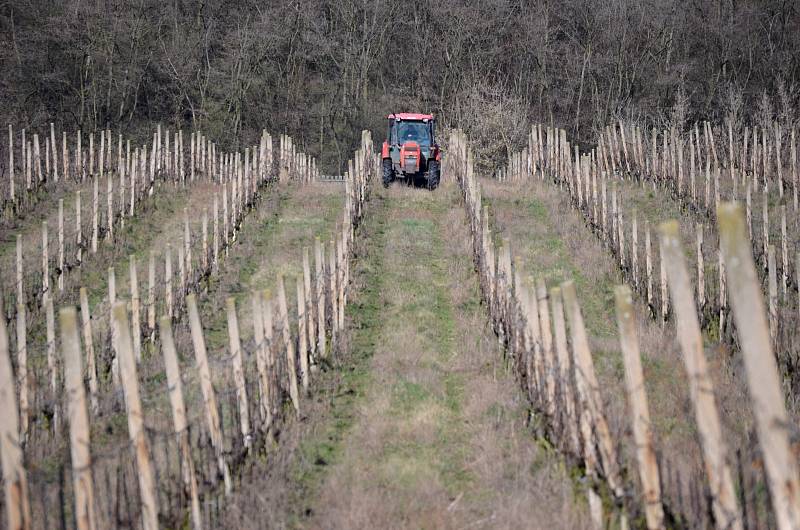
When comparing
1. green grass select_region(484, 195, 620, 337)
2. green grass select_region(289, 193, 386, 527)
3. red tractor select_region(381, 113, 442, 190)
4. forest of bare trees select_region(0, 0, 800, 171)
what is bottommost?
green grass select_region(289, 193, 386, 527)

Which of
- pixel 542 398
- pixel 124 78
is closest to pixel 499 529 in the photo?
pixel 542 398

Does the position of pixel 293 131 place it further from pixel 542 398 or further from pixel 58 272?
pixel 542 398

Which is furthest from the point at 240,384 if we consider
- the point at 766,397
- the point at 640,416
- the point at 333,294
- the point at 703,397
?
the point at 766,397

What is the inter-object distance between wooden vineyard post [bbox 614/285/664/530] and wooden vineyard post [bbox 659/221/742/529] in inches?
16.9

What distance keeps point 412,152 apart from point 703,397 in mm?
16687

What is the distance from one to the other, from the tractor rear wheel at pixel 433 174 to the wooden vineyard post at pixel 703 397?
1618 cm

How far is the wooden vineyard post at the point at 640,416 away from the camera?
4445 mm

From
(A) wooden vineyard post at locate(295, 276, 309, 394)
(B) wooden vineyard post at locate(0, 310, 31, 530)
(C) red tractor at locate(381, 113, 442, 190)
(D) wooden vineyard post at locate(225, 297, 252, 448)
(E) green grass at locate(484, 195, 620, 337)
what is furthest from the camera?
(C) red tractor at locate(381, 113, 442, 190)

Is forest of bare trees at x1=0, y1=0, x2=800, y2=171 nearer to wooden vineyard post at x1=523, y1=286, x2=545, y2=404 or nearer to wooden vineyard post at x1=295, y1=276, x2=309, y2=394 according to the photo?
wooden vineyard post at x1=295, y1=276, x2=309, y2=394

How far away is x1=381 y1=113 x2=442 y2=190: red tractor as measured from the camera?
2027 centimetres

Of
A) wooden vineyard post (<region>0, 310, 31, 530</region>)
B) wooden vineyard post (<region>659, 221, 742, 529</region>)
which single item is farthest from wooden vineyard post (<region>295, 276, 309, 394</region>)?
wooden vineyard post (<region>659, 221, 742, 529</region>)

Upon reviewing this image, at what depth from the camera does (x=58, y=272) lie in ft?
39.5

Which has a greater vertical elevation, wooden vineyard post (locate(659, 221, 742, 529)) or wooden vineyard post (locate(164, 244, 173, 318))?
wooden vineyard post (locate(659, 221, 742, 529))

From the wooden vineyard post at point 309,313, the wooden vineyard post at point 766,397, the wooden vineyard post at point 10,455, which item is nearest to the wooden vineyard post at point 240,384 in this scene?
the wooden vineyard post at point 309,313
